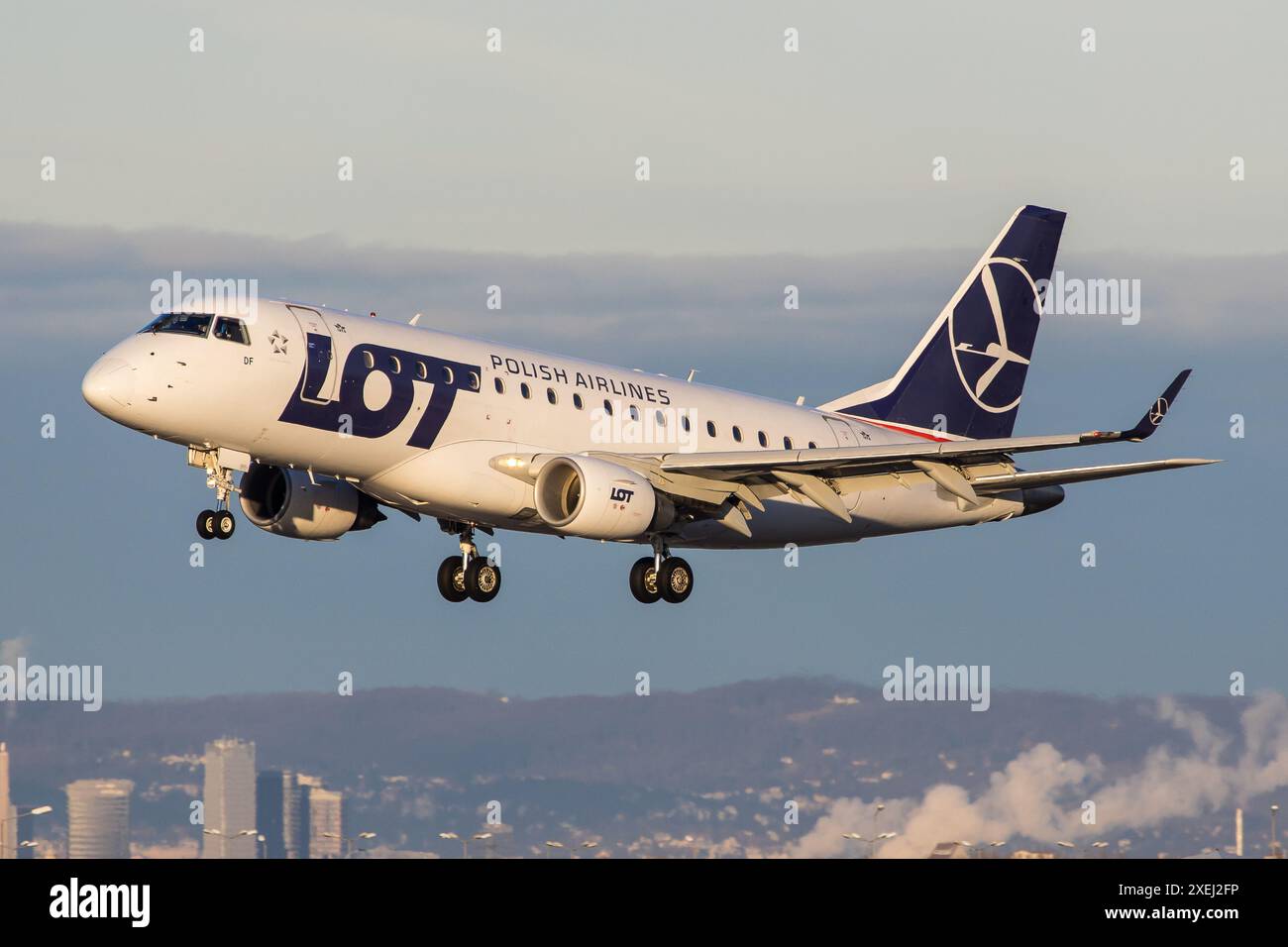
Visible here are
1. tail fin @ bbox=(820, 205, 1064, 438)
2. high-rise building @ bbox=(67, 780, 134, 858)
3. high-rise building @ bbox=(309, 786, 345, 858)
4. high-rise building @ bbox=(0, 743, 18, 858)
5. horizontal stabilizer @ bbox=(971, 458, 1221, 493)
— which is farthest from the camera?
high-rise building @ bbox=(309, 786, 345, 858)

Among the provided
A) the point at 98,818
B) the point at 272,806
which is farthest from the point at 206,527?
the point at 272,806

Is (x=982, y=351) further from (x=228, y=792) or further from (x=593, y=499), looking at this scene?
(x=228, y=792)

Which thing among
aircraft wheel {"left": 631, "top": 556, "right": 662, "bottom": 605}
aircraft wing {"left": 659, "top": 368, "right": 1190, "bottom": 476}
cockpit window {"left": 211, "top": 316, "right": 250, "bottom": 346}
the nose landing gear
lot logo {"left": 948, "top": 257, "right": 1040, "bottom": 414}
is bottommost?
aircraft wheel {"left": 631, "top": 556, "right": 662, "bottom": 605}

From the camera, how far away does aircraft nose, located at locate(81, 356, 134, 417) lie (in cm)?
4112

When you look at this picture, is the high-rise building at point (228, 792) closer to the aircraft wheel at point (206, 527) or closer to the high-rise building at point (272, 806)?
the high-rise building at point (272, 806)

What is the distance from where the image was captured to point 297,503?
162ft

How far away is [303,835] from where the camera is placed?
349 feet

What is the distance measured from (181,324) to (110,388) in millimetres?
2272

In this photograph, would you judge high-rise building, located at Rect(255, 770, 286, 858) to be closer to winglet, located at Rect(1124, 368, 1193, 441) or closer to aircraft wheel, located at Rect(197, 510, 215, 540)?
aircraft wheel, located at Rect(197, 510, 215, 540)

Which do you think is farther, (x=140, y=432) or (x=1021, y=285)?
(x=1021, y=285)
